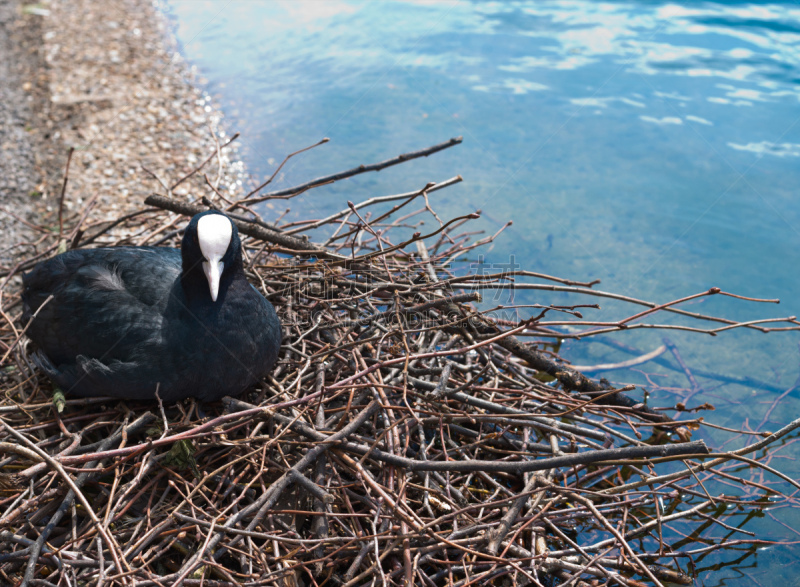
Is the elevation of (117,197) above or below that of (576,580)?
above

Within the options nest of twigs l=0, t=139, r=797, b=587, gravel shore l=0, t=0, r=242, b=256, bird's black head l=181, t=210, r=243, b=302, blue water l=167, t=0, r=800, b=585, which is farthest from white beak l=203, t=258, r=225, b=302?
blue water l=167, t=0, r=800, b=585

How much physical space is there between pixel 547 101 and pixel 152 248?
5.91m

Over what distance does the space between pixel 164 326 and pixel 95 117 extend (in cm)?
486

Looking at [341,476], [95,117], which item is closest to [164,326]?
[341,476]

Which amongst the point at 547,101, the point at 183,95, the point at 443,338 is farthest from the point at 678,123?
the point at 183,95

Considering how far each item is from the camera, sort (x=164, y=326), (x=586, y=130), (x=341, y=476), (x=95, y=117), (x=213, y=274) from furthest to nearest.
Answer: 1. (x=586, y=130)
2. (x=95, y=117)
3. (x=341, y=476)
4. (x=164, y=326)
5. (x=213, y=274)

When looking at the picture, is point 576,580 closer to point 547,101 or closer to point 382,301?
point 382,301

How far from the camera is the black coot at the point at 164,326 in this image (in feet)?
8.23

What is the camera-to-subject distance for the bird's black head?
97.3 inches

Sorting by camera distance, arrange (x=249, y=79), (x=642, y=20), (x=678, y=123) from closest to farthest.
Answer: (x=678, y=123), (x=249, y=79), (x=642, y=20)

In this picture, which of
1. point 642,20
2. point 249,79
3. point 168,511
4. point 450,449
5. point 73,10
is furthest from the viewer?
point 642,20

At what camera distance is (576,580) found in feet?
8.13

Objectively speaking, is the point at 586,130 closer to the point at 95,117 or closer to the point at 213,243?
the point at 95,117

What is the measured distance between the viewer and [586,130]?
7141 millimetres
